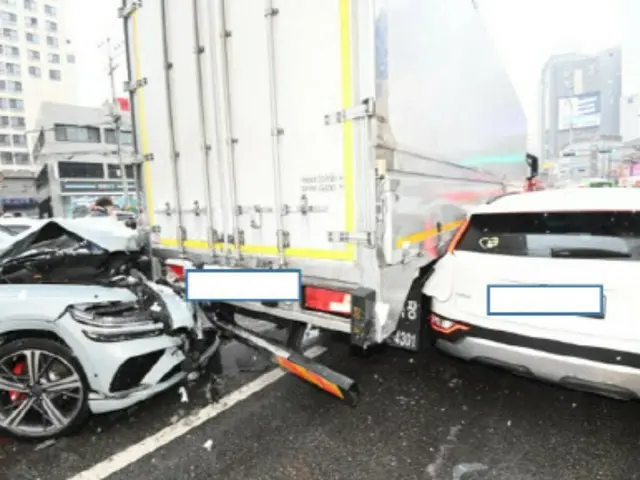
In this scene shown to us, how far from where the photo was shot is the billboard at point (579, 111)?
68.8 metres

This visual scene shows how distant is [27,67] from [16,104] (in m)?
7.07

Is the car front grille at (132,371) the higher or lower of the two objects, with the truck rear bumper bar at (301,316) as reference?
lower

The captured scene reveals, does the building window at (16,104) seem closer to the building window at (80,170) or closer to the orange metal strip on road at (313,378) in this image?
the building window at (80,170)

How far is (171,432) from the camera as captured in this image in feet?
8.99

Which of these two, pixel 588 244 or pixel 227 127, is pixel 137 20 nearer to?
pixel 227 127

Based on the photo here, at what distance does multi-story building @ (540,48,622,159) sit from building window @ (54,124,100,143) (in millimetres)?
64496

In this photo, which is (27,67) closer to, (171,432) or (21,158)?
(21,158)

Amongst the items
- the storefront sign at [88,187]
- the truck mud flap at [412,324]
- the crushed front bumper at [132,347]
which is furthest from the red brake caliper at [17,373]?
the storefront sign at [88,187]

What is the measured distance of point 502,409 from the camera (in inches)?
117

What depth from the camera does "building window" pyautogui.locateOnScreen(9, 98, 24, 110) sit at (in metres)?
64.7

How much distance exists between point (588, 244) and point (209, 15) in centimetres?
305

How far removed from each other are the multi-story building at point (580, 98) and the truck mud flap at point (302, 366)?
75182 millimetres

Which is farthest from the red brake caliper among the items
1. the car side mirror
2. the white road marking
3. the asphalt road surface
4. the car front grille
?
the car side mirror

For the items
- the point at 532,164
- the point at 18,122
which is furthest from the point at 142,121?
the point at 18,122
